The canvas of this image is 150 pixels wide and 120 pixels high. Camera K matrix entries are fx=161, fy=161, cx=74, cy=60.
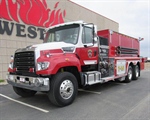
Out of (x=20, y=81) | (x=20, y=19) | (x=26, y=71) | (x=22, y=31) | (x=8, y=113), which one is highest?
(x=20, y=19)

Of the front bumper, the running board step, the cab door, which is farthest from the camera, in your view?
the cab door

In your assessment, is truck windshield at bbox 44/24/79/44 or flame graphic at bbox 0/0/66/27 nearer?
truck windshield at bbox 44/24/79/44

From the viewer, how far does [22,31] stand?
11.5 metres

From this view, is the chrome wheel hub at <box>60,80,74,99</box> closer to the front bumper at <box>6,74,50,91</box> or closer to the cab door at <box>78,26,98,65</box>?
the front bumper at <box>6,74,50,91</box>

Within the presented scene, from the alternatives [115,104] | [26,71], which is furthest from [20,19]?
[115,104]

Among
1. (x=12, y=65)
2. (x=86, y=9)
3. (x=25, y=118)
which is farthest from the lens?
(x=86, y=9)

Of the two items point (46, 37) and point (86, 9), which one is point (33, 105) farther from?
point (86, 9)

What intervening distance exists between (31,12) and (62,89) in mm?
8844

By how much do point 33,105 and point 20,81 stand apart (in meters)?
0.89

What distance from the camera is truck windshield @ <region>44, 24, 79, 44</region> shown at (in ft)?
19.4

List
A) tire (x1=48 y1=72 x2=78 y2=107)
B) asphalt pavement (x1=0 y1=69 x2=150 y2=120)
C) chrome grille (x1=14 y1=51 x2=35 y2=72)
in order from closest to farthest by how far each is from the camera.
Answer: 1. asphalt pavement (x1=0 y1=69 x2=150 y2=120)
2. tire (x1=48 y1=72 x2=78 y2=107)
3. chrome grille (x1=14 y1=51 x2=35 y2=72)

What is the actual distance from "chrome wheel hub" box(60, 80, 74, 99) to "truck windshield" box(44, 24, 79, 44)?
156cm

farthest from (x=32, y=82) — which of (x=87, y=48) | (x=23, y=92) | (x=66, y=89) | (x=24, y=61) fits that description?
(x=87, y=48)

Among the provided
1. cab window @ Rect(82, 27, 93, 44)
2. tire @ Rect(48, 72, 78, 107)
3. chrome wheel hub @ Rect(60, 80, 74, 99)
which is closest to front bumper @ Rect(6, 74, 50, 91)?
tire @ Rect(48, 72, 78, 107)
